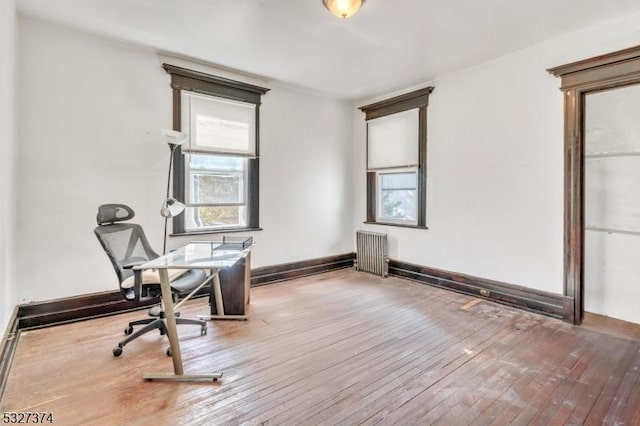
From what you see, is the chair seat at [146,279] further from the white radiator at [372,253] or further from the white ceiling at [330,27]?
the white radiator at [372,253]

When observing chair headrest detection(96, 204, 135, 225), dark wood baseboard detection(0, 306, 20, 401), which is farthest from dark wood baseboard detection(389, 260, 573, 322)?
dark wood baseboard detection(0, 306, 20, 401)

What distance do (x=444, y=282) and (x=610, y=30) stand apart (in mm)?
3074

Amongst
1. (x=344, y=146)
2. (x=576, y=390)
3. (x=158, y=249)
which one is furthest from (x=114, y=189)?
(x=576, y=390)

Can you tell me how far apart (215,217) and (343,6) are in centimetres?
281

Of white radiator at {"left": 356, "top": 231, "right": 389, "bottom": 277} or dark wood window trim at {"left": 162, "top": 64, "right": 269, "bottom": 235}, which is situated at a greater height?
dark wood window trim at {"left": 162, "top": 64, "right": 269, "bottom": 235}

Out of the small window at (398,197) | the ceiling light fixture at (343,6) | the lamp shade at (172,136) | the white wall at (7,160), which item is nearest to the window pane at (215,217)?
the lamp shade at (172,136)

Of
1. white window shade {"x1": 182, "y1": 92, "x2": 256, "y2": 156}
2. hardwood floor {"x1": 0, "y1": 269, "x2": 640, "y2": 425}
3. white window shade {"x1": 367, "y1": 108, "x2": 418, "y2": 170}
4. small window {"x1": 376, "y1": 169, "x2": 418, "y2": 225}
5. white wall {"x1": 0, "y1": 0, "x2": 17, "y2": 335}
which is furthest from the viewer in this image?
small window {"x1": 376, "y1": 169, "x2": 418, "y2": 225}

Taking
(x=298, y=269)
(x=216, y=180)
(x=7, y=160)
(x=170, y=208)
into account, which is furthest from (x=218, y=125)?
(x=298, y=269)

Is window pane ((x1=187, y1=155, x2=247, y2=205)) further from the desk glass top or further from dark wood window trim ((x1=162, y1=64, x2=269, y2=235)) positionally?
the desk glass top

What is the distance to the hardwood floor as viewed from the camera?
5.95 feet

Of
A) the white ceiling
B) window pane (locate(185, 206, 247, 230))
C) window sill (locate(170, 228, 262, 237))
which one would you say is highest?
the white ceiling

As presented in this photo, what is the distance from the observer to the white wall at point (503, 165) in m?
3.20

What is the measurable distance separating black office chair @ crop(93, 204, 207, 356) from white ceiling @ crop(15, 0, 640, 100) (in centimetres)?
175

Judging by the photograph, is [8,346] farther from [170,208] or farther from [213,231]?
[213,231]
